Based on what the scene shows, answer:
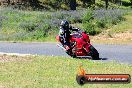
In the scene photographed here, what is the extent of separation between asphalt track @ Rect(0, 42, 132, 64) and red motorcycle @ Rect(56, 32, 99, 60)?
68cm

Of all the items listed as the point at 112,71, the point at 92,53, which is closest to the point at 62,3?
the point at 92,53

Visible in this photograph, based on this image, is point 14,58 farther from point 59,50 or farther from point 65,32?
point 59,50

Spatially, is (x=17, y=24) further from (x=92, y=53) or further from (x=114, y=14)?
(x=92, y=53)

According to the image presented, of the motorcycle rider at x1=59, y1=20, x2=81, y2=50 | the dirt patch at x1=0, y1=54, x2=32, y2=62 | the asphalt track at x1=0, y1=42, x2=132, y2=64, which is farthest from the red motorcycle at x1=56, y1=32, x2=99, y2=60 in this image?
the dirt patch at x1=0, y1=54, x2=32, y2=62

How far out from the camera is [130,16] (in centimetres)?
3738

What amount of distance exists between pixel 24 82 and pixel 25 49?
9716 mm

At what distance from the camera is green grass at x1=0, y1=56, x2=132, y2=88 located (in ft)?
48.4

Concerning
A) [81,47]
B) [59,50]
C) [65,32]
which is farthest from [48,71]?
[59,50]

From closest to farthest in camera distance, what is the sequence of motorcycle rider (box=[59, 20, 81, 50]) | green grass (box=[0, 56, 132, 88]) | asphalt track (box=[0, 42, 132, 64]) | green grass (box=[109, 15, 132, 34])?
green grass (box=[0, 56, 132, 88]) < motorcycle rider (box=[59, 20, 81, 50]) < asphalt track (box=[0, 42, 132, 64]) < green grass (box=[109, 15, 132, 34])

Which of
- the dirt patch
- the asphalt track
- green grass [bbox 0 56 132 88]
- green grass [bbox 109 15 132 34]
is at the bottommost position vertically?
green grass [bbox 109 15 132 34]

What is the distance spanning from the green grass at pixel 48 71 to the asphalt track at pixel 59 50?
198 cm

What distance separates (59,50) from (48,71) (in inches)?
277

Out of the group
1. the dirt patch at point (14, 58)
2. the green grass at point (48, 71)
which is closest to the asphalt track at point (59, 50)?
the green grass at point (48, 71)

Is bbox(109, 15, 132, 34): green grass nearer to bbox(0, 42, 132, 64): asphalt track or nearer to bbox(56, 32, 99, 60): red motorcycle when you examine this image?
bbox(0, 42, 132, 64): asphalt track
